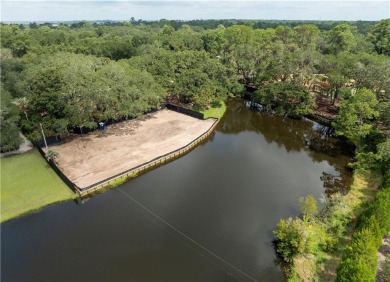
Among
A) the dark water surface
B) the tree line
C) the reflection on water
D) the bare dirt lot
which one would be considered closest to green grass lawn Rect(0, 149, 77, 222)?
the dark water surface

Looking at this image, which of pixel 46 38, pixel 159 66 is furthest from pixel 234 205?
pixel 46 38

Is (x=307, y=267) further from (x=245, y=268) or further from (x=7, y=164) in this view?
(x=7, y=164)

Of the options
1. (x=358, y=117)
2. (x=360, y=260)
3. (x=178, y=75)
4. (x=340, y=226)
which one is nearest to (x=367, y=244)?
(x=360, y=260)

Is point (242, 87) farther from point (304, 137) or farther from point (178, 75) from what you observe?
point (304, 137)

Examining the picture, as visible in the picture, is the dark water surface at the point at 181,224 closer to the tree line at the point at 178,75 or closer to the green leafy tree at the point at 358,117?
the green leafy tree at the point at 358,117

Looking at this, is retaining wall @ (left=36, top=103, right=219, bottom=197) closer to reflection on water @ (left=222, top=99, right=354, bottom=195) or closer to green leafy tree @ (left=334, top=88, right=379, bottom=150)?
reflection on water @ (left=222, top=99, right=354, bottom=195)
